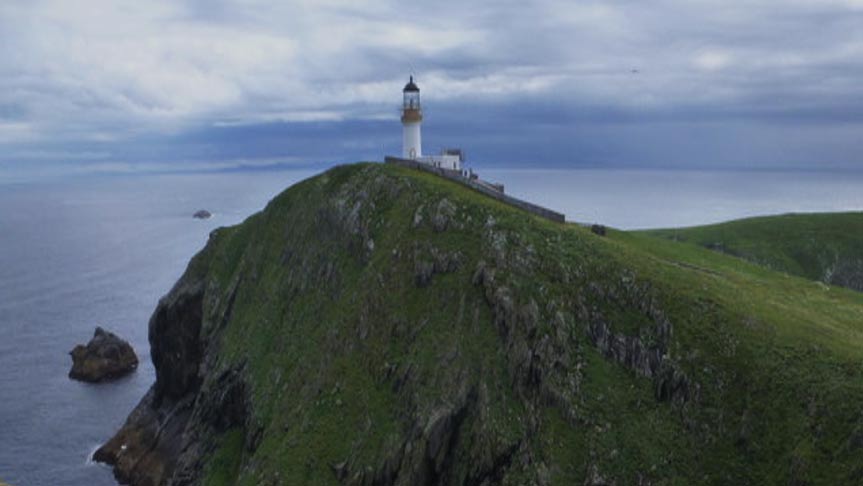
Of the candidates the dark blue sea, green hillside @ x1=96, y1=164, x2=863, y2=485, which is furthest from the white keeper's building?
the dark blue sea

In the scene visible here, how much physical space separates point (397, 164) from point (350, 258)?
15763 millimetres

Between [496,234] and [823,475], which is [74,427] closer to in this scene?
[496,234]

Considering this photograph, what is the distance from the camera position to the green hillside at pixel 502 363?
45.3m

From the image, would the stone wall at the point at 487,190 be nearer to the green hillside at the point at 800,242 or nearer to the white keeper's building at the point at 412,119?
the white keeper's building at the point at 412,119

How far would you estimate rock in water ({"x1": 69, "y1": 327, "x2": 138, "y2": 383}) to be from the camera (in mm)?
111250

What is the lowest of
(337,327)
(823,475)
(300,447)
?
(300,447)

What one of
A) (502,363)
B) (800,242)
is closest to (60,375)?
(502,363)

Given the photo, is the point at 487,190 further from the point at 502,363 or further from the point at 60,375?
the point at 60,375

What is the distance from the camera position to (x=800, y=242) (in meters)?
141

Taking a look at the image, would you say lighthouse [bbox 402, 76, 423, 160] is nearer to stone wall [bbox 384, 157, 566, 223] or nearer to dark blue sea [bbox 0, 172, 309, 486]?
stone wall [bbox 384, 157, 566, 223]

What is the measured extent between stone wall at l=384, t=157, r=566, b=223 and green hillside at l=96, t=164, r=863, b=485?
83.5 inches

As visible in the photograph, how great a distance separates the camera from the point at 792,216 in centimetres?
15862

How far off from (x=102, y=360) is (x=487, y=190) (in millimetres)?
72824

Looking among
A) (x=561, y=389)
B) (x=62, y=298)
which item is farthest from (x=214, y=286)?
(x=62, y=298)
